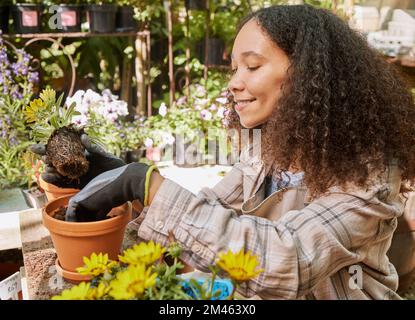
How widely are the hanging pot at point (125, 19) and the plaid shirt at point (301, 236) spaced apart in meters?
3.30

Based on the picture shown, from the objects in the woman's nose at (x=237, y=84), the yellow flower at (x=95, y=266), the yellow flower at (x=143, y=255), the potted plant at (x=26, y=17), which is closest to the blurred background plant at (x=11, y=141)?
the potted plant at (x=26, y=17)

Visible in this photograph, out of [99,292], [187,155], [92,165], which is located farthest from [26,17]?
[99,292]

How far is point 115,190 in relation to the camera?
100 centimetres

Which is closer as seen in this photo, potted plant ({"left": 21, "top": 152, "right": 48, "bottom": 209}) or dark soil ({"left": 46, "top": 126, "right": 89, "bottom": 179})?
dark soil ({"left": 46, "top": 126, "right": 89, "bottom": 179})

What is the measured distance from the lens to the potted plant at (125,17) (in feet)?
13.1

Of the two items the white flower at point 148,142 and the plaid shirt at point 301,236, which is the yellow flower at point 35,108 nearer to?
the plaid shirt at point 301,236

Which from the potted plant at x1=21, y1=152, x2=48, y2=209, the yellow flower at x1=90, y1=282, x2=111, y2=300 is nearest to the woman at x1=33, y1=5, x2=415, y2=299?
the yellow flower at x1=90, y1=282, x2=111, y2=300

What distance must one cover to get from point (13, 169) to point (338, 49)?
204cm

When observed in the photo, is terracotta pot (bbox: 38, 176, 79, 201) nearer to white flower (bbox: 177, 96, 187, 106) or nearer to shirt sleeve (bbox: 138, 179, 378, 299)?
shirt sleeve (bbox: 138, 179, 378, 299)

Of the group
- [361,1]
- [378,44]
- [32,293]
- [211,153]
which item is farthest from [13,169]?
[361,1]

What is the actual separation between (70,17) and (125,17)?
45cm

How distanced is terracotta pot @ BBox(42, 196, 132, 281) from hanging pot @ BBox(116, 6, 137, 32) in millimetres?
3179

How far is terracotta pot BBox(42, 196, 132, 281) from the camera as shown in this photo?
→ 103 centimetres

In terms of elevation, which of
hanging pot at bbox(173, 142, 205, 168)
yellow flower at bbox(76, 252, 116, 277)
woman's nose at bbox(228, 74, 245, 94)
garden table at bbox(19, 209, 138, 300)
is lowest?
hanging pot at bbox(173, 142, 205, 168)
